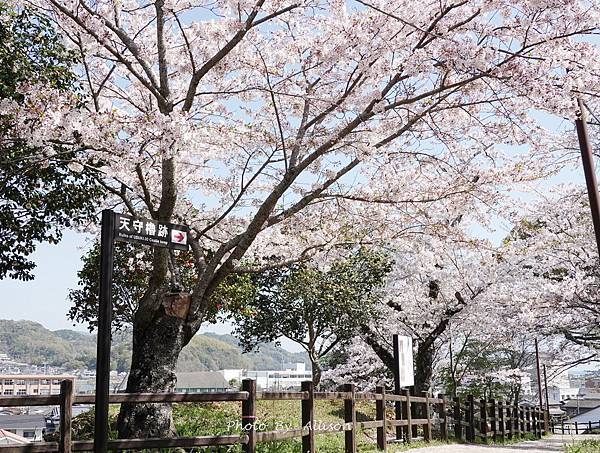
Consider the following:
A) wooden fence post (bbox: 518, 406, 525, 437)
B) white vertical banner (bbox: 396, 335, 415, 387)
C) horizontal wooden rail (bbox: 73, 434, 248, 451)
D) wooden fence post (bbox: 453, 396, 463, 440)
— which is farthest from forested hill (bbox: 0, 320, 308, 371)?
horizontal wooden rail (bbox: 73, 434, 248, 451)

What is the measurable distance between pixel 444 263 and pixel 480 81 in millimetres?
9280

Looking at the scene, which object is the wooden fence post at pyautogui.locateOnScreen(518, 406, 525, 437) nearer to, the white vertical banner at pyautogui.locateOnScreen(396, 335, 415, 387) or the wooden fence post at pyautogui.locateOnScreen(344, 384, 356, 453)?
the white vertical banner at pyautogui.locateOnScreen(396, 335, 415, 387)

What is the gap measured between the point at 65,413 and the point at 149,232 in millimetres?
1712

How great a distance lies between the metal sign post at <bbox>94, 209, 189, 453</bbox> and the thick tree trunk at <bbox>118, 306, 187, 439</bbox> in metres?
3.28

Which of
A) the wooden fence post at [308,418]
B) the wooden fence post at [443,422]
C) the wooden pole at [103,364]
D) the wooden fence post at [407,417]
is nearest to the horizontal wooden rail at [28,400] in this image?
the wooden pole at [103,364]

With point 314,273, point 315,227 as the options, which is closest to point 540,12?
point 315,227

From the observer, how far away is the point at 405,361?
37.6ft

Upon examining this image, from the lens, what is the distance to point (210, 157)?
9.86m

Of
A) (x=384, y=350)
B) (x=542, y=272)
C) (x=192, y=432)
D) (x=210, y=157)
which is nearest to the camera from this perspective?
(x=192, y=432)

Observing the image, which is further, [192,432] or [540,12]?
[192,432]

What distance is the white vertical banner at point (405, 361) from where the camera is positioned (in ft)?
36.6

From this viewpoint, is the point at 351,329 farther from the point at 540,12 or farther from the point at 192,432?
the point at 540,12

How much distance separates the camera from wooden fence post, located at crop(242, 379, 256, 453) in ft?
20.8

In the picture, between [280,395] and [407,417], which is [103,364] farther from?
[407,417]
